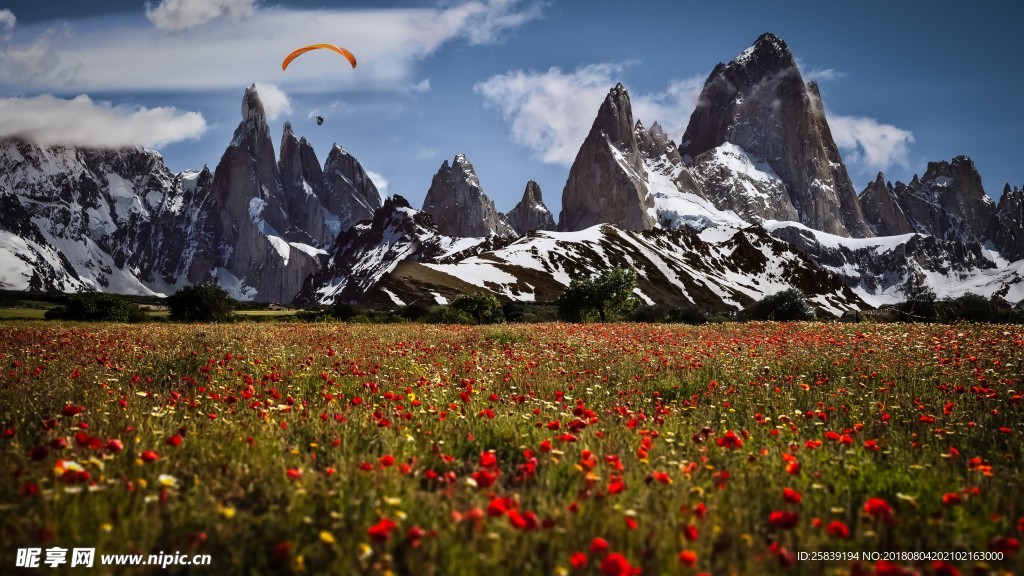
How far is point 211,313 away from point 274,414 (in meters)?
44.5

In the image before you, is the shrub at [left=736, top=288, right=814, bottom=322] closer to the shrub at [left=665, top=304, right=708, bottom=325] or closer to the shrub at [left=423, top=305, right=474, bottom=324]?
the shrub at [left=665, top=304, right=708, bottom=325]

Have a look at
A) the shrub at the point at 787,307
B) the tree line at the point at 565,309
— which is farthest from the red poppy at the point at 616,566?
the shrub at the point at 787,307

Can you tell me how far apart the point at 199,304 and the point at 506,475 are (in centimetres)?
4730

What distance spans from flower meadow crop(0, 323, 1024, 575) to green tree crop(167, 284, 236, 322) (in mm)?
39179

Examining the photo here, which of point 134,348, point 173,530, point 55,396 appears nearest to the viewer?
point 173,530

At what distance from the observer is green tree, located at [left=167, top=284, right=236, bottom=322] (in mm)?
44344

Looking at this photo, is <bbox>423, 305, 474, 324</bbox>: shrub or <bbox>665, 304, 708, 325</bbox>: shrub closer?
<bbox>423, 305, 474, 324</bbox>: shrub

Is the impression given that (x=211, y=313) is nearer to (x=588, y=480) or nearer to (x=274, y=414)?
(x=274, y=414)

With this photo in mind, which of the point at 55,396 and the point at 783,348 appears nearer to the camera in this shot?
the point at 55,396

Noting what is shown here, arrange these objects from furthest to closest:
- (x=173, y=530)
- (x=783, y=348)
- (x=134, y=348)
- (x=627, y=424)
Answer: (x=783, y=348)
(x=134, y=348)
(x=627, y=424)
(x=173, y=530)

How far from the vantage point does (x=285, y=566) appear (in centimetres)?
308

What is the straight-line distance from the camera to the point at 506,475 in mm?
4637

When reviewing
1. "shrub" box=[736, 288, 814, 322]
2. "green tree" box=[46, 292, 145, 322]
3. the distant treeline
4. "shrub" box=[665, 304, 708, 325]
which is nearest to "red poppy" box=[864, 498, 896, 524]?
the distant treeline

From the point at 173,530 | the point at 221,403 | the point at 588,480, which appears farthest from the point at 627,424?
the point at 221,403
